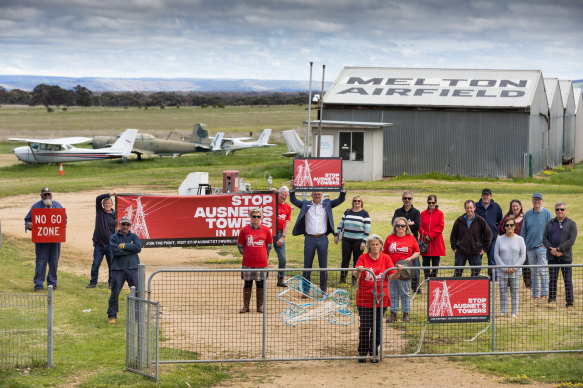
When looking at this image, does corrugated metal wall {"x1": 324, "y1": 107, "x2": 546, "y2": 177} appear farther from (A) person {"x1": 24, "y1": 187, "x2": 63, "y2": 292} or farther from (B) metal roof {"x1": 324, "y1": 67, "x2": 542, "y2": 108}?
(A) person {"x1": 24, "y1": 187, "x2": 63, "y2": 292}

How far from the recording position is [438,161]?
130ft

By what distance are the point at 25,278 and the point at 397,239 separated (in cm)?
748

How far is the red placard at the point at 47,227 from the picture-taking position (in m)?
13.9

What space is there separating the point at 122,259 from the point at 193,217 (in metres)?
3.57

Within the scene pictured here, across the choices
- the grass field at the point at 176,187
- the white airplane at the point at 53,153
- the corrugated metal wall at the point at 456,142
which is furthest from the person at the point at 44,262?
the white airplane at the point at 53,153

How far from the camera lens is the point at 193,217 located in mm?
15133

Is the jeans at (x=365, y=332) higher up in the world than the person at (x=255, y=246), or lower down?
lower down

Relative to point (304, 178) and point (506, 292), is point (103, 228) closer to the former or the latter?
point (506, 292)

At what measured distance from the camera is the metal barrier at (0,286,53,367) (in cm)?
920

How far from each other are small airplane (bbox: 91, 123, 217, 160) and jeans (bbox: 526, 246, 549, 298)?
39.4 meters

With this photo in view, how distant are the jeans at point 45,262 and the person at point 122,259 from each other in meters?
2.62

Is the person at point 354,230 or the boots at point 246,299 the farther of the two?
the person at point 354,230

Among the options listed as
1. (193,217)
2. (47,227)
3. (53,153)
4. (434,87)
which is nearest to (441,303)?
(193,217)

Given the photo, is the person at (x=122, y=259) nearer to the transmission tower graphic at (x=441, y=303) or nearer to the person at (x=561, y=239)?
the transmission tower graphic at (x=441, y=303)
